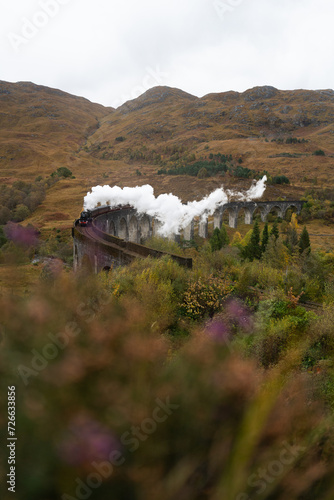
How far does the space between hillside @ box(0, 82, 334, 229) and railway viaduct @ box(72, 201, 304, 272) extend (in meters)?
14.7

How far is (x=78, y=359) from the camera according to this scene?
12.7 feet

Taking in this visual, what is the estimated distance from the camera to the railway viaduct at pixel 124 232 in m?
20.6

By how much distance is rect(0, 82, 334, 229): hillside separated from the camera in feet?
285

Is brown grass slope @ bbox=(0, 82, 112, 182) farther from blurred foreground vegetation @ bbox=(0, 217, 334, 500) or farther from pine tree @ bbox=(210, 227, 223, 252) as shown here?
blurred foreground vegetation @ bbox=(0, 217, 334, 500)

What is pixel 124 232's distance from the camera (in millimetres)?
45156

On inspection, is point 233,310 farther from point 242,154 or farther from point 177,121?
point 177,121

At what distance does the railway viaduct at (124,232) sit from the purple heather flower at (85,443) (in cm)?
1413

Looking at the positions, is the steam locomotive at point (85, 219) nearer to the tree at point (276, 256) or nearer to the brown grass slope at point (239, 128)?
the tree at point (276, 256)

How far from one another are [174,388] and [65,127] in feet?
584

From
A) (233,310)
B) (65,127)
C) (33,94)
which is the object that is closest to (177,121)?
(65,127)

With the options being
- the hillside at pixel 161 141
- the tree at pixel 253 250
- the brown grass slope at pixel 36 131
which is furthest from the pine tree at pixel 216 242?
the brown grass slope at pixel 36 131

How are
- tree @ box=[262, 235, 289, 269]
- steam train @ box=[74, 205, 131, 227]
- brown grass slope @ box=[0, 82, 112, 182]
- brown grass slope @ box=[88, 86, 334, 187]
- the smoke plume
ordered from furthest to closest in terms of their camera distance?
brown grass slope @ box=[0, 82, 112, 182]
brown grass slope @ box=[88, 86, 334, 187]
the smoke plume
steam train @ box=[74, 205, 131, 227]
tree @ box=[262, 235, 289, 269]

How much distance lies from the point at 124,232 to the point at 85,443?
140 feet

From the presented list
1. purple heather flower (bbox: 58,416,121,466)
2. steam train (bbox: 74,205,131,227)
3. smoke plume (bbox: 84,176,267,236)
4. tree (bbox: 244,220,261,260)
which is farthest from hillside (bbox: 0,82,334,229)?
purple heather flower (bbox: 58,416,121,466)
